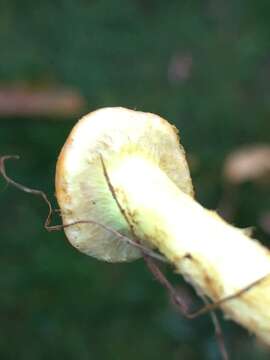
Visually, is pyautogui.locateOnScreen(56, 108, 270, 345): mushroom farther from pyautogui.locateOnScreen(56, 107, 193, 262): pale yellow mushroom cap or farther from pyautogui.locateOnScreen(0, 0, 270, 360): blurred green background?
pyautogui.locateOnScreen(0, 0, 270, 360): blurred green background

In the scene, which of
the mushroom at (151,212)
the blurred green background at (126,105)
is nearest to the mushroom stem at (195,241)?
the mushroom at (151,212)

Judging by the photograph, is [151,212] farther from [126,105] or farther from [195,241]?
[126,105]

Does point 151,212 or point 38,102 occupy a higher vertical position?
point 151,212

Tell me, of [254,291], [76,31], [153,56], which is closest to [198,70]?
[153,56]

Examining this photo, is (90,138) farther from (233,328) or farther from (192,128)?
(192,128)

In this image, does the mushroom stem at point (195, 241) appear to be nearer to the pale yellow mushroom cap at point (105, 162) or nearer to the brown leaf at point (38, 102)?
the pale yellow mushroom cap at point (105, 162)

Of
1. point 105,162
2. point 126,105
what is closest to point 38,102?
point 126,105

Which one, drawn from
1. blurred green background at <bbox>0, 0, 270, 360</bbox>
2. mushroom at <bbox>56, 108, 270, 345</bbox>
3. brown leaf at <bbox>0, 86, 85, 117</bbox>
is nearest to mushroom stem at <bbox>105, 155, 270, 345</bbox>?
mushroom at <bbox>56, 108, 270, 345</bbox>
